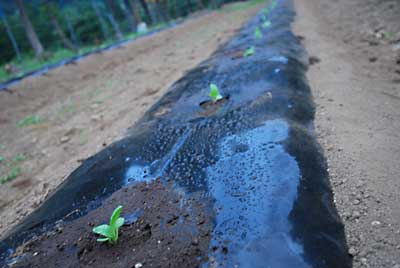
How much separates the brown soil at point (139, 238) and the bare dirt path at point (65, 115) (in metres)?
1.13

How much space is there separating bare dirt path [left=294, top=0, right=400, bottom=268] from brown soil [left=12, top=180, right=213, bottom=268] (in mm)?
783

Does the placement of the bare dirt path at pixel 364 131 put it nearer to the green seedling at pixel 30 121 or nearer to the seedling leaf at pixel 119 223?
the seedling leaf at pixel 119 223

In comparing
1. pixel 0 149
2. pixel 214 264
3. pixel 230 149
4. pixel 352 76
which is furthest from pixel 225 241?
pixel 0 149

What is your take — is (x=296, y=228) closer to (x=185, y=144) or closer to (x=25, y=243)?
(x=185, y=144)

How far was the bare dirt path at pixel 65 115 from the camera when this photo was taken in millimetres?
3180

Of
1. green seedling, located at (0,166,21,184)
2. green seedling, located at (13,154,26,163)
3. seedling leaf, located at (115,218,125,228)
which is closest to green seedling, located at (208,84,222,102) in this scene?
seedling leaf, located at (115,218,125,228)

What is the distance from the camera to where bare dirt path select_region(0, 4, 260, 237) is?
3180 mm

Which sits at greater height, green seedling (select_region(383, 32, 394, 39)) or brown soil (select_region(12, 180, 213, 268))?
brown soil (select_region(12, 180, 213, 268))

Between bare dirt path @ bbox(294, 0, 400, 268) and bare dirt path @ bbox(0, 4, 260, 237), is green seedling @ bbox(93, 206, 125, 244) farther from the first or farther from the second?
bare dirt path @ bbox(0, 4, 260, 237)

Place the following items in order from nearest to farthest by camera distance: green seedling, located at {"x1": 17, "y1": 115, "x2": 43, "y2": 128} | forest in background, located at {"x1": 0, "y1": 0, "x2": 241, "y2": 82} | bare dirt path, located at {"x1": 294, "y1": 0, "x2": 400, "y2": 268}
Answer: bare dirt path, located at {"x1": 294, "y1": 0, "x2": 400, "y2": 268} < green seedling, located at {"x1": 17, "y1": 115, "x2": 43, "y2": 128} < forest in background, located at {"x1": 0, "y1": 0, "x2": 241, "y2": 82}

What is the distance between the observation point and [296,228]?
4.53 ft

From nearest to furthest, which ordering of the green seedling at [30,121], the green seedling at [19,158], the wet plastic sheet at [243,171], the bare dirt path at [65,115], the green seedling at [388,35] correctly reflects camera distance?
1. the wet plastic sheet at [243,171]
2. the bare dirt path at [65,115]
3. the green seedling at [19,158]
4. the green seedling at [388,35]
5. the green seedling at [30,121]

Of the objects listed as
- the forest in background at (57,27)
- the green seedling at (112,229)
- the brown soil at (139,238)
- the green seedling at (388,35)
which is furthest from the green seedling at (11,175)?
the forest in background at (57,27)

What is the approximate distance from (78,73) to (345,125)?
771 centimetres
